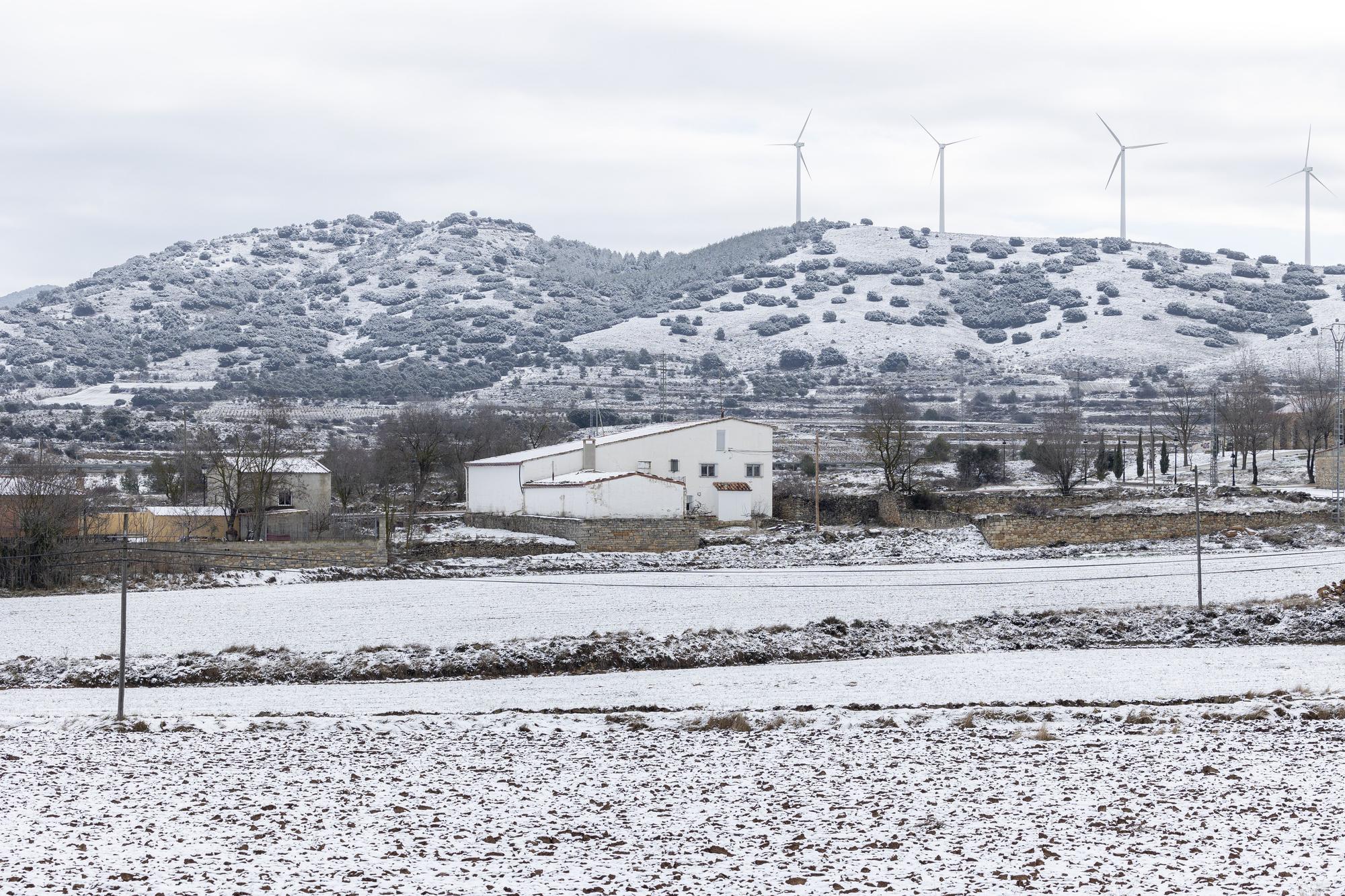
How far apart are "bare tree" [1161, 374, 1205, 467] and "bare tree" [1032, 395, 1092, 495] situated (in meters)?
6.23

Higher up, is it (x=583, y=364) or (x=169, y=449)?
(x=583, y=364)

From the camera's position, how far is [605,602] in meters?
36.2

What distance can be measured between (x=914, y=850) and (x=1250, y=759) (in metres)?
6.03

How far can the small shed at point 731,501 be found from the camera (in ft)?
204

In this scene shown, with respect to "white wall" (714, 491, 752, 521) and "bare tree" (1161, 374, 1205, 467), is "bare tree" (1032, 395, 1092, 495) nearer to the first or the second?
"bare tree" (1161, 374, 1205, 467)

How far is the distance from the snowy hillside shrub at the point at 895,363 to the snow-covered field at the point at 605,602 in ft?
389

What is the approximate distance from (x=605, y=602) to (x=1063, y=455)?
43.8 m

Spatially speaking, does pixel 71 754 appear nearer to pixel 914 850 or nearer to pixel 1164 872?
pixel 914 850

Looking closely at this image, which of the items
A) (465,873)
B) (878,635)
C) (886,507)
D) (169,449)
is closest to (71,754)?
(465,873)

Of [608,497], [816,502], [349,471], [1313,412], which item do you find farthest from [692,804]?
[1313,412]

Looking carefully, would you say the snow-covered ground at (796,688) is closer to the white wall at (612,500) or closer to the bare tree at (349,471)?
the white wall at (612,500)

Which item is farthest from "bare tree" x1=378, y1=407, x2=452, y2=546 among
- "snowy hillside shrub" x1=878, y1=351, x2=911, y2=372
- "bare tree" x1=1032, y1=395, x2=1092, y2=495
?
"snowy hillside shrub" x1=878, y1=351, x2=911, y2=372

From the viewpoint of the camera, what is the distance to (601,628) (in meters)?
30.7

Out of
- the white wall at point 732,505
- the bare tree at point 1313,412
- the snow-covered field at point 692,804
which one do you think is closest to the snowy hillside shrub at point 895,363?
the bare tree at point 1313,412
